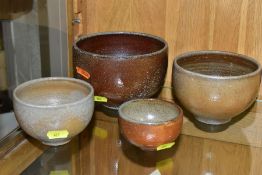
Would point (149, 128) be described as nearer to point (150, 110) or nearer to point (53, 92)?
point (150, 110)

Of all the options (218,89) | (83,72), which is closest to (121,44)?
(83,72)

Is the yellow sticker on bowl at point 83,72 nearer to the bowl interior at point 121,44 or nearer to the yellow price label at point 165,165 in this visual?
the bowl interior at point 121,44

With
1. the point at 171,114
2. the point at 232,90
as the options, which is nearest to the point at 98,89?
the point at 171,114

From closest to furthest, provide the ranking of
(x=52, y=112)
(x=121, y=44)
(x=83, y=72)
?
(x=52, y=112) → (x=83, y=72) → (x=121, y=44)

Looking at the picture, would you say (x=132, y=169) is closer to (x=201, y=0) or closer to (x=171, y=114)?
(x=171, y=114)

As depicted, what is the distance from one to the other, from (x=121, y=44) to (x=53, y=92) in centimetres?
20

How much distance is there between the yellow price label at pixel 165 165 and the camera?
0.83 meters

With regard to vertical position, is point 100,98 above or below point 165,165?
above

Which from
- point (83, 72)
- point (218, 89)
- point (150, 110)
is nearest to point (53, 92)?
point (83, 72)

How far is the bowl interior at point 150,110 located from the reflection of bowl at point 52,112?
9 centimetres

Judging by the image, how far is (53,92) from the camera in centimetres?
89

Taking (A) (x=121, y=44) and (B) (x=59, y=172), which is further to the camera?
(A) (x=121, y=44)

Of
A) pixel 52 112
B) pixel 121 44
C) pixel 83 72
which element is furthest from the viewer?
pixel 121 44

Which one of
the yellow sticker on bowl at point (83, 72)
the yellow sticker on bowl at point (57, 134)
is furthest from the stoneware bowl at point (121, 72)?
the yellow sticker on bowl at point (57, 134)
